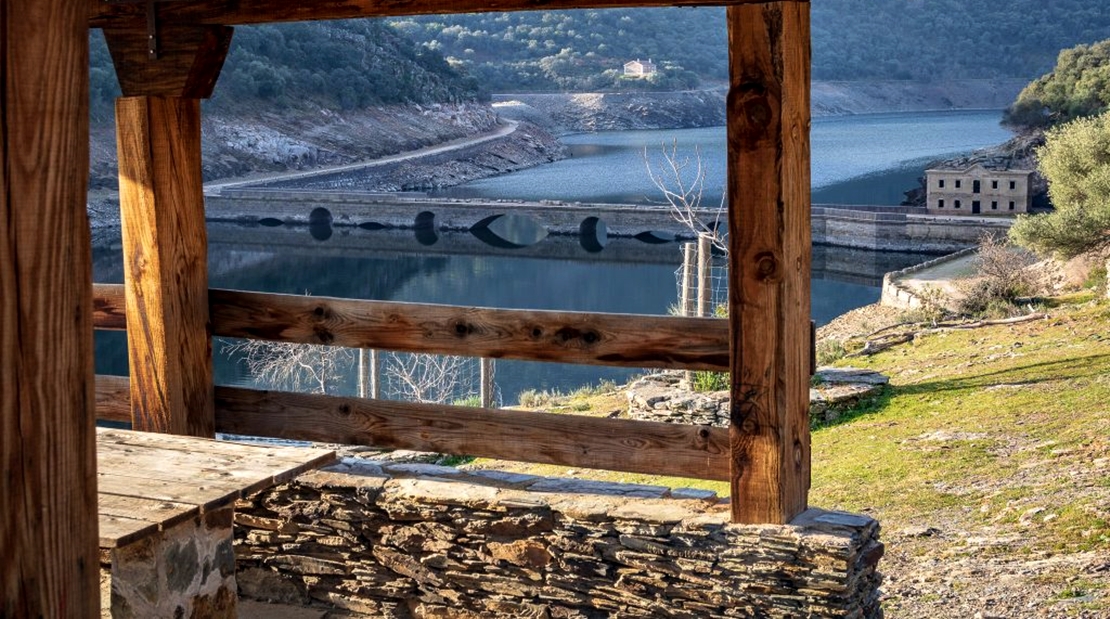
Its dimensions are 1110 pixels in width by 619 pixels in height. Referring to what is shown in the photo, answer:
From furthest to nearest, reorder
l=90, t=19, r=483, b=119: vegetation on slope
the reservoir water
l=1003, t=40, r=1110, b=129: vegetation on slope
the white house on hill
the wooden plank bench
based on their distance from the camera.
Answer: the white house on hill, l=90, t=19, r=483, b=119: vegetation on slope, l=1003, t=40, r=1110, b=129: vegetation on slope, the reservoir water, the wooden plank bench

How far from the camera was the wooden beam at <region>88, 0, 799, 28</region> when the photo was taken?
344cm

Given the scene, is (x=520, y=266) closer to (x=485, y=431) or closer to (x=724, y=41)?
(x=485, y=431)

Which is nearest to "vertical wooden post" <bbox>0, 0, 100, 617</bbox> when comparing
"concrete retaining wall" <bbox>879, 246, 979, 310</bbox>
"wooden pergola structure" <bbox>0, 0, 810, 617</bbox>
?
"wooden pergola structure" <bbox>0, 0, 810, 617</bbox>

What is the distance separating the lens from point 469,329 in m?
3.87

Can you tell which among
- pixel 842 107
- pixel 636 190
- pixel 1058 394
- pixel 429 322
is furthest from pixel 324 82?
pixel 429 322

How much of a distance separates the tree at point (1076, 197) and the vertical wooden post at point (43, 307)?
23742 millimetres

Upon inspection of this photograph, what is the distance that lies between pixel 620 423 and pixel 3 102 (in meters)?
2.58

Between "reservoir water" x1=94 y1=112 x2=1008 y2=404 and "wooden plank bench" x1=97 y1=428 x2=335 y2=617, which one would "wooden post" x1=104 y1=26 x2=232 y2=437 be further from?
"reservoir water" x1=94 y1=112 x2=1008 y2=404

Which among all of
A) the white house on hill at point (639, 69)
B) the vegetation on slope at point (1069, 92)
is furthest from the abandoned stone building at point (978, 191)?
the white house on hill at point (639, 69)

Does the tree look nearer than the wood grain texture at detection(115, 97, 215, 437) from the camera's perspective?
No

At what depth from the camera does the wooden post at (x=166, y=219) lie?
12.7 ft

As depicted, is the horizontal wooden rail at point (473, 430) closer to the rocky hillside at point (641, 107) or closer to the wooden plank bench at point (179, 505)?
the wooden plank bench at point (179, 505)

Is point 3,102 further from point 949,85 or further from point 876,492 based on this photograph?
point 949,85

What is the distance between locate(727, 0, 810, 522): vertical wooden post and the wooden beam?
441 millimetres
